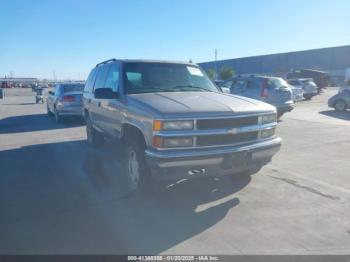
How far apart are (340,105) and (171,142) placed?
15.6m

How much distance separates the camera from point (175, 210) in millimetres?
4488

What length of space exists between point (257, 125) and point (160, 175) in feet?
5.46

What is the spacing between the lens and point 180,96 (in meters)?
5.17

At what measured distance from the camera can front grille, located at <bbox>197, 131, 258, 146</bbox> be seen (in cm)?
442

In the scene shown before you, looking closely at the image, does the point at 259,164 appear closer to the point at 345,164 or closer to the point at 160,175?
the point at 160,175

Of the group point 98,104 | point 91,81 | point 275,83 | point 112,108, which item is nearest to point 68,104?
point 91,81

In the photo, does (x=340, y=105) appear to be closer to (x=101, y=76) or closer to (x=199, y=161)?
(x=101, y=76)

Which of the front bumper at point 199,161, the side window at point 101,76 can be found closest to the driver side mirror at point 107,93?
the side window at point 101,76

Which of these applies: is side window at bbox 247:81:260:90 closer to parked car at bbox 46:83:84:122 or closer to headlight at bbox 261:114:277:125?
parked car at bbox 46:83:84:122

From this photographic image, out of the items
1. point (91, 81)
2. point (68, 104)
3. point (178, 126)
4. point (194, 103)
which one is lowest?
point (68, 104)

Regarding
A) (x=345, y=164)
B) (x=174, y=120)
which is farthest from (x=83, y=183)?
(x=345, y=164)

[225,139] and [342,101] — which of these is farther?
[342,101]

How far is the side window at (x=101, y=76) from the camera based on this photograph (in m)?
6.94

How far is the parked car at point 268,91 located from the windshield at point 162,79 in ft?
22.4
